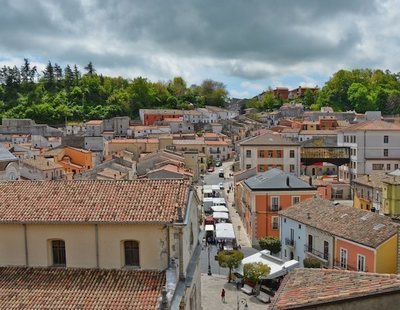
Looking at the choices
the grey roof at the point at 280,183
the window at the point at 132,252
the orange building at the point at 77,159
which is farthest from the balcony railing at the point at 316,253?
the orange building at the point at 77,159

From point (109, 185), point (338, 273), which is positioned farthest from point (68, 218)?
point (338, 273)

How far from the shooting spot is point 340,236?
2916cm

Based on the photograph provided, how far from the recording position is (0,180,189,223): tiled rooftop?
1712cm

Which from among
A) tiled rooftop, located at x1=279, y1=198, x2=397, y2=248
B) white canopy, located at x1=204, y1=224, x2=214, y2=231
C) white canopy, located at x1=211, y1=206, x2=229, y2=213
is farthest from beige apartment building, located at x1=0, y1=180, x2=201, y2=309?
white canopy, located at x1=211, y1=206, x2=229, y2=213

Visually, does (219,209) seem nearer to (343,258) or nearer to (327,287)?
(343,258)

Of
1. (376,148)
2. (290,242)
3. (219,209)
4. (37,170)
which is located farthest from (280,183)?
(37,170)

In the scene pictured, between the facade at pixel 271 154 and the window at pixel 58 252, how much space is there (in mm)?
42613

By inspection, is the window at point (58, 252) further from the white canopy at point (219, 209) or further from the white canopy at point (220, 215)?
the white canopy at point (219, 209)

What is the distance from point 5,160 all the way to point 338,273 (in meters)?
34.8

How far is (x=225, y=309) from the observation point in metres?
26.6

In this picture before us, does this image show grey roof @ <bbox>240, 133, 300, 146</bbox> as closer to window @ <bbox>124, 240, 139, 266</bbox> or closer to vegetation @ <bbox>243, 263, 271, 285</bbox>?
vegetation @ <bbox>243, 263, 271, 285</bbox>

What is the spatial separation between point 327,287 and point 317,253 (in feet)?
71.1

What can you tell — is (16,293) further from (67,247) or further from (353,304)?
(353,304)

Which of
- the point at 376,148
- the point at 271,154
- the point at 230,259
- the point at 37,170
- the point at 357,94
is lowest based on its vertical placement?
the point at 230,259
